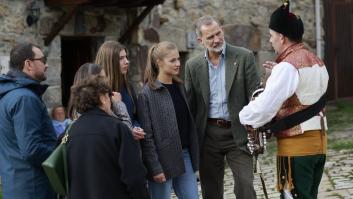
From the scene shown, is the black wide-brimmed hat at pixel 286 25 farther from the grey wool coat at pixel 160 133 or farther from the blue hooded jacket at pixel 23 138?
the blue hooded jacket at pixel 23 138

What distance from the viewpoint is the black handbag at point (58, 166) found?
11.2 ft

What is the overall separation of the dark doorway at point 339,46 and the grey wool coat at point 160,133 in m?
8.95

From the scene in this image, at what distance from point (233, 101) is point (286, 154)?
0.70 metres

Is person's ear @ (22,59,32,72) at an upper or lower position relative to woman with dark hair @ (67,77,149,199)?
upper

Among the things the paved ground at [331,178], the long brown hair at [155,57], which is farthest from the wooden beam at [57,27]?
the long brown hair at [155,57]

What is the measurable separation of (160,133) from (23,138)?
88cm

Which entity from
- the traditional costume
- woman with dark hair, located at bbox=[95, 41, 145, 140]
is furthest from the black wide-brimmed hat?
woman with dark hair, located at bbox=[95, 41, 145, 140]

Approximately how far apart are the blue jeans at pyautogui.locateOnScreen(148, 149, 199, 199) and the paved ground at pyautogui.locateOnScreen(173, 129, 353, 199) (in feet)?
6.28

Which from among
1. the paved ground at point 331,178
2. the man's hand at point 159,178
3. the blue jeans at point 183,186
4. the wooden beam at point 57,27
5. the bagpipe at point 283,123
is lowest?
the paved ground at point 331,178

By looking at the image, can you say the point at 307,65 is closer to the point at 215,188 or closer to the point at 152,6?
the point at 215,188

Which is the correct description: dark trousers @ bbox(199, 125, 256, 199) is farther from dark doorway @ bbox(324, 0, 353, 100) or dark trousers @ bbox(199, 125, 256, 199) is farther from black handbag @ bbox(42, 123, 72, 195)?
dark doorway @ bbox(324, 0, 353, 100)

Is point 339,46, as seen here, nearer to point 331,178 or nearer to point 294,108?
point 331,178

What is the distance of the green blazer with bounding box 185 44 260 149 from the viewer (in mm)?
4453

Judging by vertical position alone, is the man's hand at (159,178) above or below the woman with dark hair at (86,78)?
below
